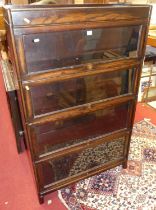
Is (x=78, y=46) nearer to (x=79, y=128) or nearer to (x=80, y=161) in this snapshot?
(x=79, y=128)

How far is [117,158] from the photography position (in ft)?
5.31

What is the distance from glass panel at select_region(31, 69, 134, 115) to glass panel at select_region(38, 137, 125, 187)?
1.27 feet

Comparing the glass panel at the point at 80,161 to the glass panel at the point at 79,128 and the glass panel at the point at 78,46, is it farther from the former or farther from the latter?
the glass panel at the point at 78,46

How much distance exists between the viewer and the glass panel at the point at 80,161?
1.35m

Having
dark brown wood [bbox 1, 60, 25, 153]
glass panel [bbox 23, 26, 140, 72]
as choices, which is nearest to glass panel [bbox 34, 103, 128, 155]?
glass panel [bbox 23, 26, 140, 72]

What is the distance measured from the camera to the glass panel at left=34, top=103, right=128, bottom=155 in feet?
4.05

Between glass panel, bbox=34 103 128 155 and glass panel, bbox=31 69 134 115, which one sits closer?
glass panel, bbox=31 69 134 115

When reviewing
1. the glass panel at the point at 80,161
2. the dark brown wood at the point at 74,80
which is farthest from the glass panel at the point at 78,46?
the glass panel at the point at 80,161

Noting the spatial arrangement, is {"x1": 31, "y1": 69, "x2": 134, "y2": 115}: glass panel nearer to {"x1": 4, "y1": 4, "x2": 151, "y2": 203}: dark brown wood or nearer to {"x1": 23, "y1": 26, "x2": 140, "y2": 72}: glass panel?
{"x1": 4, "y1": 4, "x2": 151, "y2": 203}: dark brown wood

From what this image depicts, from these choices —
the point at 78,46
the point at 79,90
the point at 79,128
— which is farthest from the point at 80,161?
the point at 78,46

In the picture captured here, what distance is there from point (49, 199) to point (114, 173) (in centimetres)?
56

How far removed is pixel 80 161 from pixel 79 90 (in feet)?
1.83

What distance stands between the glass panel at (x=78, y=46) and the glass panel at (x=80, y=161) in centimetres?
64

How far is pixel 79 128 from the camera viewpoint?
1.34 m
